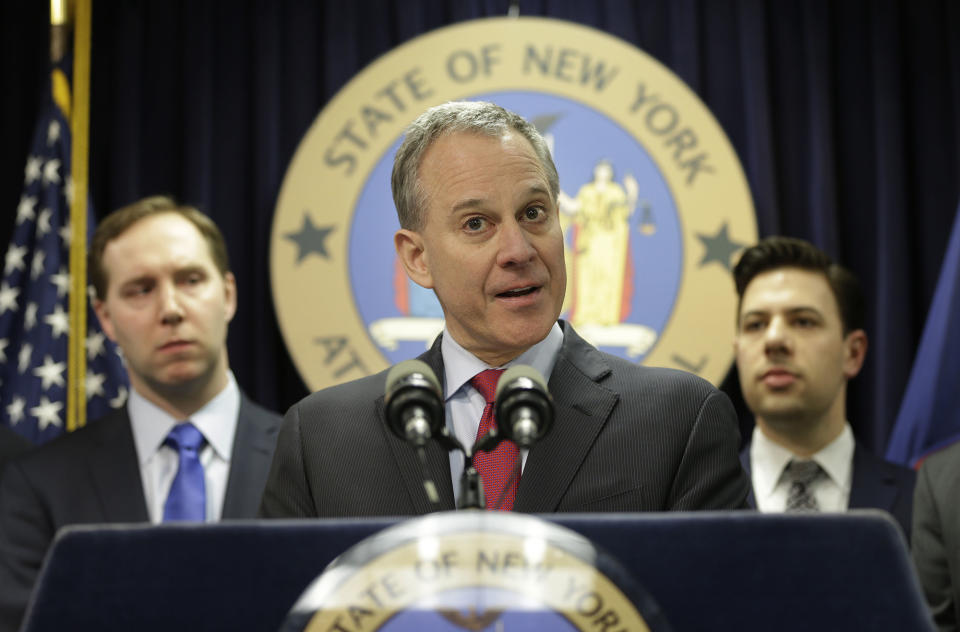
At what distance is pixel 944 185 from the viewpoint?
142 inches

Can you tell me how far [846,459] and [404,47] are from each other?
181cm

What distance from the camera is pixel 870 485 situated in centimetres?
300

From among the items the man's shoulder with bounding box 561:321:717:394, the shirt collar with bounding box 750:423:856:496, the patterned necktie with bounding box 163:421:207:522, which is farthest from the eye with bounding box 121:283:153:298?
the shirt collar with bounding box 750:423:856:496

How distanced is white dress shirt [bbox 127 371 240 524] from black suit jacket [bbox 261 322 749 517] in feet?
3.60

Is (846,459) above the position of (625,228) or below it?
below

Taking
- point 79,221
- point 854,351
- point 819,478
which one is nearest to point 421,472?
point 819,478

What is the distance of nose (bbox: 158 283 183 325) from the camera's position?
2.86 m

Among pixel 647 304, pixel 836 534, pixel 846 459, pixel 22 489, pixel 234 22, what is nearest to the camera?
pixel 836 534

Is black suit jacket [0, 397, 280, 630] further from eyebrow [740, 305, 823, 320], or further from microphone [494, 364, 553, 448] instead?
microphone [494, 364, 553, 448]

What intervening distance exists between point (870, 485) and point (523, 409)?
7.10ft

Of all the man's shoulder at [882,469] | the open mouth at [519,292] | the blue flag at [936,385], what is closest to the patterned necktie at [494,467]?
the open mouth at [519,292]

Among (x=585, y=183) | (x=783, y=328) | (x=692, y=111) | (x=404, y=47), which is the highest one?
(x=404, y=47)

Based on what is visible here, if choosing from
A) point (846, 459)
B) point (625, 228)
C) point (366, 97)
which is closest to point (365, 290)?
point (366, 97)

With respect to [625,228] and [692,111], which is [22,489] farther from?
[692,111]
